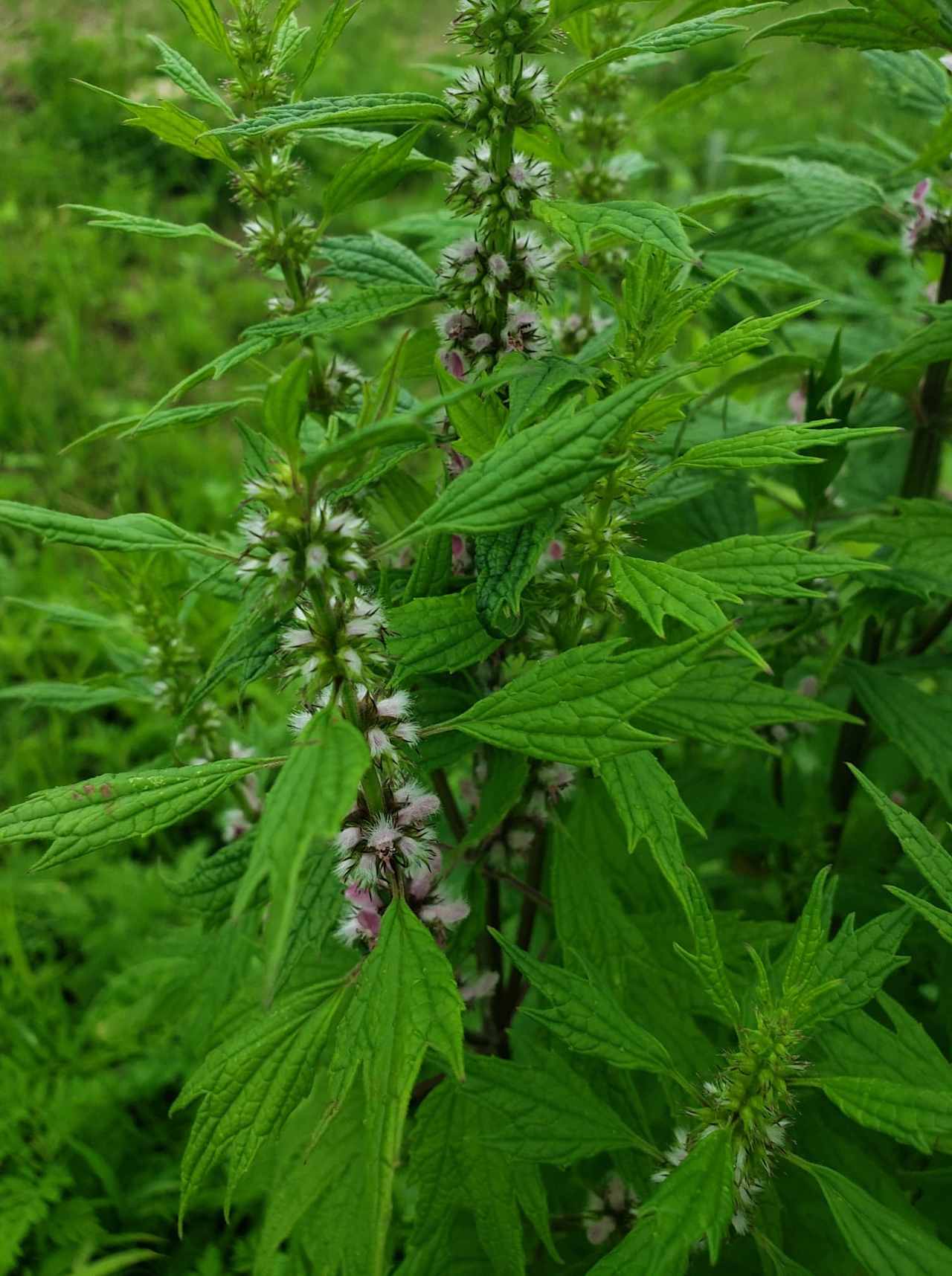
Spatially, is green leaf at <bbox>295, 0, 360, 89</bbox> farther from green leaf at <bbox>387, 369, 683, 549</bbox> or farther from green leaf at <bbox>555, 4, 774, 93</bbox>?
green leaf at <bbox>387, 369, 683, 549</bbox>

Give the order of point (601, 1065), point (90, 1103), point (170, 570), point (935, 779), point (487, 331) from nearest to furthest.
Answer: point (487, 331) < point (601, 1065) < point (935, 779) < point (170, 570) < point (90, 1103)

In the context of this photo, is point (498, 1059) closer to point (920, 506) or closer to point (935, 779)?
point (935, 779)

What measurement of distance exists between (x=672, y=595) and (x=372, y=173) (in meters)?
0.59

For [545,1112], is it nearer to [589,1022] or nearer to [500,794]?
[589,1022]

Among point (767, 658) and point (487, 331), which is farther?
point (767, 658)

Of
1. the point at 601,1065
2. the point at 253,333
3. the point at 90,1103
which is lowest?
the point at 90,1103

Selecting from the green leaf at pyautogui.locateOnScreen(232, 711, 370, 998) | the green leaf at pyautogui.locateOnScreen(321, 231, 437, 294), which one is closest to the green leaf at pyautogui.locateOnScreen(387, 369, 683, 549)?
the green leaf at pyautogui.locateOnScreen(232, 711, 370, 998)

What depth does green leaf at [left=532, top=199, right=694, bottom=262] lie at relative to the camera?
1.02m

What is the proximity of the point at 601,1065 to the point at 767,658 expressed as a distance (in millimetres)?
802

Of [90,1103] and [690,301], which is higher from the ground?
[690,301]

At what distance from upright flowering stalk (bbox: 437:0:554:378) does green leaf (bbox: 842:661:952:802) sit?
92cm

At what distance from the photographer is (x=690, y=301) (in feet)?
3.74

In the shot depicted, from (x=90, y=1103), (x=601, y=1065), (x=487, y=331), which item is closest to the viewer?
(x=487, y=331)

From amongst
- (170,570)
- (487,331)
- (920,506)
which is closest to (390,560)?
(487,331)
